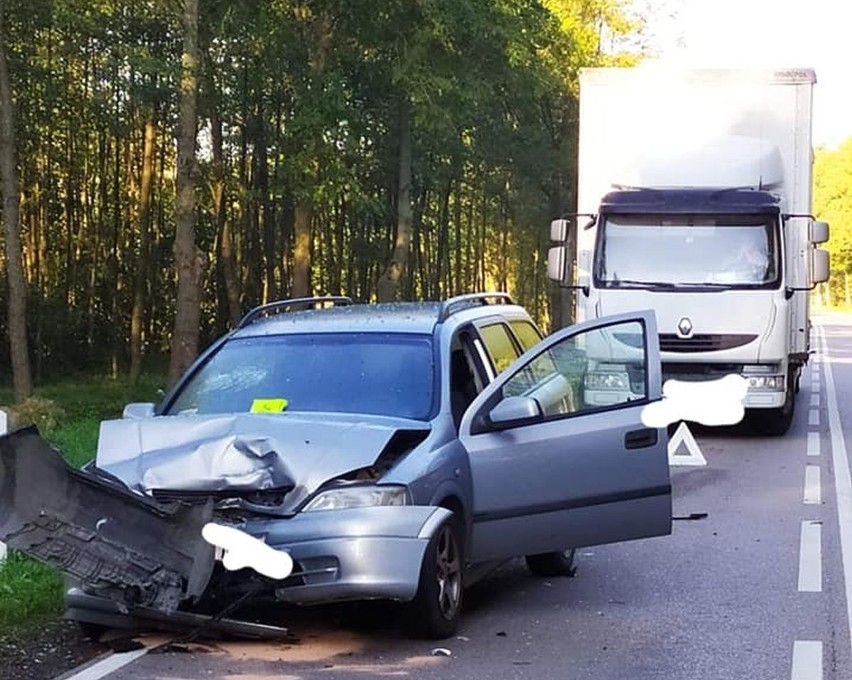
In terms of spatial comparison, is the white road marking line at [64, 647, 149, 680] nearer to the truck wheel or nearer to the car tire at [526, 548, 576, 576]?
the car tire at [526, 548, 576, 576]

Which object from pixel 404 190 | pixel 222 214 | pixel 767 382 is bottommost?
pixel 767 382

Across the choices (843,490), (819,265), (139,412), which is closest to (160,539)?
(139,412)

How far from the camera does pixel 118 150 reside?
111 ft

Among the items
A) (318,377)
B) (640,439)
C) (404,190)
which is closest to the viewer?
(640,439)

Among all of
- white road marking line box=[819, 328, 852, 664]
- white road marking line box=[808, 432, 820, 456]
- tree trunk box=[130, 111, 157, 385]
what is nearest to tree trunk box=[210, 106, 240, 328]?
tree trunk box=[130, 111, 157, 385]

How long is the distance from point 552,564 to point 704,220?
26.0ft

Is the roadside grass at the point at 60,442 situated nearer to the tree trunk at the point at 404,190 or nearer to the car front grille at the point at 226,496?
the car front grille at the point at 226,496

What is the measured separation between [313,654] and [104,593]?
103 centimetres

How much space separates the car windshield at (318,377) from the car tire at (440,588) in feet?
2.31

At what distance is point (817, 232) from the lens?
50.1ft

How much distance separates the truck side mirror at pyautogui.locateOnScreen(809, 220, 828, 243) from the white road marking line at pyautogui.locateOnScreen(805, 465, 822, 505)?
3.32m

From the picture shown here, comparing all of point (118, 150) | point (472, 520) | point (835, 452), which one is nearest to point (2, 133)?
point (835, 452)

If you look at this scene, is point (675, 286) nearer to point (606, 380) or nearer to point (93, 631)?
point (606, 380)

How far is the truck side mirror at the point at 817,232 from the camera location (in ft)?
49.9
